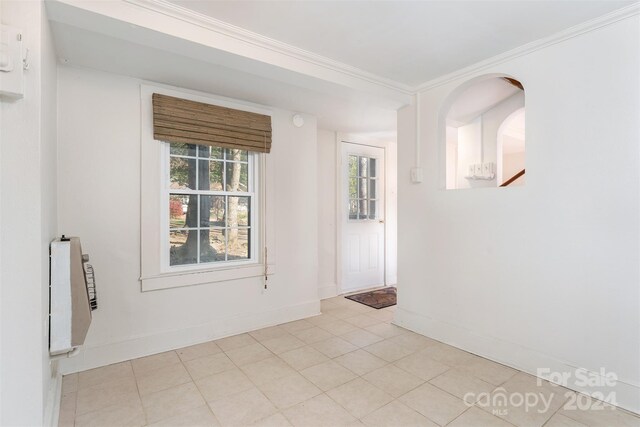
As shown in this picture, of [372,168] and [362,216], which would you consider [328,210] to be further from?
[372,168]

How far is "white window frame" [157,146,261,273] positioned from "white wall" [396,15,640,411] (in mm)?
1849

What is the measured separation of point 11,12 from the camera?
56.1 inches

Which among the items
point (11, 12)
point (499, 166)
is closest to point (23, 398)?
point (11, 12)

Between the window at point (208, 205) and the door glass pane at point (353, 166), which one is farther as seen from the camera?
the door glass pane at point (353, 166)

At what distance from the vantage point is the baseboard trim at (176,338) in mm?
2428

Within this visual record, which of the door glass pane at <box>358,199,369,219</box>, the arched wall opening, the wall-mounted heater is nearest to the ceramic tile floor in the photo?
the wall-mounted heater

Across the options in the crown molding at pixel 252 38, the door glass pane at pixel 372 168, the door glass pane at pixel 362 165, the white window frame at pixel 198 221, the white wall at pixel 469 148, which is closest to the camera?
the crown molding at pixel 252 38

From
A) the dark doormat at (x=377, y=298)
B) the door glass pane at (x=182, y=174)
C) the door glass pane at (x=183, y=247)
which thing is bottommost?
the dark doormat at (x=377, y=298)

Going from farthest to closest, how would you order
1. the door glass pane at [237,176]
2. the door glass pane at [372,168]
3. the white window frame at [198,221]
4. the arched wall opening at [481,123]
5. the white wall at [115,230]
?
1. the door glass pane at [372,168]
2. the door glass pane at [237,176]
3. the arched wall opening at [481,123]
4. the white window frame at [198,221]
5. the white wall at [115,230]

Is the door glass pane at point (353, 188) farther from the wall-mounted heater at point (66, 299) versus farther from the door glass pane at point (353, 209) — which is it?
the wall-mounted heater at point (66, 299)

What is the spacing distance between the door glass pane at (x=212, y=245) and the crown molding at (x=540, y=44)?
2.50m

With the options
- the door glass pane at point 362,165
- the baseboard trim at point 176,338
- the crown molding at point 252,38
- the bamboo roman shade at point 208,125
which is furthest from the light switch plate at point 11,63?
the door glass pane at point 362,165

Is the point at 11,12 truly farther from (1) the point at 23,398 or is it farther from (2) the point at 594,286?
(2) the point at 594,286

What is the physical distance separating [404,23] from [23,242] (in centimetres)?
240
